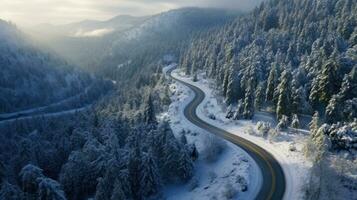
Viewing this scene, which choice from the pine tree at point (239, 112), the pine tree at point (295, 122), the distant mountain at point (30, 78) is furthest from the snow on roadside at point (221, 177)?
the distant mountain at point (30, 78)

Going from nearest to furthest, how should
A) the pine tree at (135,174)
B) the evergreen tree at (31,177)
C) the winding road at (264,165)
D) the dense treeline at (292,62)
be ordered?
the evergreen tree at (31,177)
the winding road at (264,165)
the pine tree at (135,174)
the dense treeline at (292,62)

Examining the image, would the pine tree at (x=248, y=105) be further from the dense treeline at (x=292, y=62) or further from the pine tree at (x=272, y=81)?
the pine tree at (x=272, y=81)

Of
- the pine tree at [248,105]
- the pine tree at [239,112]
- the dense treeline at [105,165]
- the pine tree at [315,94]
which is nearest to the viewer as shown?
the dense treeline at [105,165]

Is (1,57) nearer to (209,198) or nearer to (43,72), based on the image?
(43,72)

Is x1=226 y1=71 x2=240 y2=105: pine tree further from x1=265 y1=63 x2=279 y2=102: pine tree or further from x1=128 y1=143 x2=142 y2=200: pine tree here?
x1=128 y1=143 x2=142 y2=200: pine tree

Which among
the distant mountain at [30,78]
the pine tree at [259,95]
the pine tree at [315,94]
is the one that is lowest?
the distant mountain at [30,78]

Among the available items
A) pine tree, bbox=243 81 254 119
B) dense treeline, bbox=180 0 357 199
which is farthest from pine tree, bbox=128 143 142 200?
pine tree, bbox=243 81 254 119

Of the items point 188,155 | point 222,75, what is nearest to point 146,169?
point 188,155
